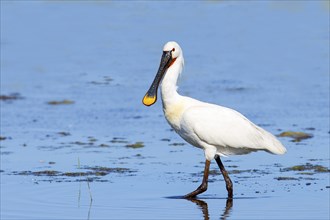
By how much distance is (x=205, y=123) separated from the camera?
11523mm

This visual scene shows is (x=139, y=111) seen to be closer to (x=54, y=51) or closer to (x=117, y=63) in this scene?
(x=117, y=63)

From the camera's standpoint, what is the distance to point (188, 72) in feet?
63.9

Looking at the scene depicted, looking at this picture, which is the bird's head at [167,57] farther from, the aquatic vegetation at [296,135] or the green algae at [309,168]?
the aquatic vegetation at [296,135]

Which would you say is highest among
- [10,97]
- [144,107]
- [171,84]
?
[171,84]

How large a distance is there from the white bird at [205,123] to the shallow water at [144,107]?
0.38m

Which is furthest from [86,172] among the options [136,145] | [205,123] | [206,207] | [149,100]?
[206,207]

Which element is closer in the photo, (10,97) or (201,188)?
(201,188)

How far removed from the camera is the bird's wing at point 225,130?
11516 millimetres

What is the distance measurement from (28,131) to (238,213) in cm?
534

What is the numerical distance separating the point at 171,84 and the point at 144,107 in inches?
205

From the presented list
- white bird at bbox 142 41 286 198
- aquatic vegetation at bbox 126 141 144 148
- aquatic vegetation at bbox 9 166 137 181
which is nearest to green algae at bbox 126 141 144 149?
aquatic vegetation at bbox 126 141 144 148

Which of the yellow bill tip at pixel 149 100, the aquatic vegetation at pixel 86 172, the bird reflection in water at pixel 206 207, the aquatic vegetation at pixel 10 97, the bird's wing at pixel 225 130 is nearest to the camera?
the bird reflection in water at pixel 206 207

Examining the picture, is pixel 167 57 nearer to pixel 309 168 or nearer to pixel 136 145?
pixel 309 168

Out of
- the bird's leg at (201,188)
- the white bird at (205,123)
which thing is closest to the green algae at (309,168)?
the white bird at (205,123)
